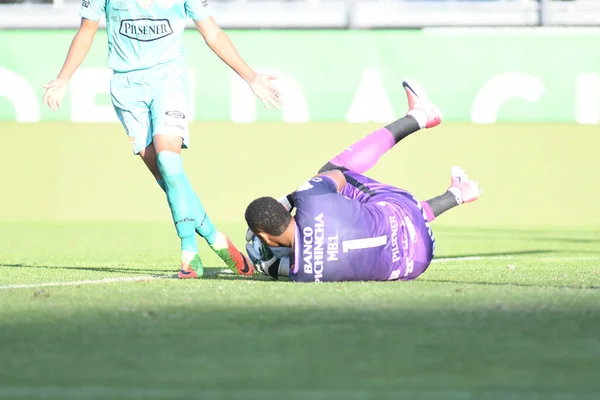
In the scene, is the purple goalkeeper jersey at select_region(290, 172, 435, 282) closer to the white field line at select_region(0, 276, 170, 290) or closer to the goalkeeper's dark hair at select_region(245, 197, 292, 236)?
the goalkeeper's dark hair at select_region(245, 197, 292, 236)

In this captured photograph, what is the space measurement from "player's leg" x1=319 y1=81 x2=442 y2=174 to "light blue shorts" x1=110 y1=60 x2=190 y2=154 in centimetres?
97

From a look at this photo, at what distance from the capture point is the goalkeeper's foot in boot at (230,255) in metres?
6.86

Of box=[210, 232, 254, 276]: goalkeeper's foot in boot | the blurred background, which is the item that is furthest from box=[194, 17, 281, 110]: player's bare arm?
the blurred background

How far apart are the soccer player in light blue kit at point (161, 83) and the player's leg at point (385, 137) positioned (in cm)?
66

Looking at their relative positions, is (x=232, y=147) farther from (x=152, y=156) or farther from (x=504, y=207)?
(x=152, y=156)

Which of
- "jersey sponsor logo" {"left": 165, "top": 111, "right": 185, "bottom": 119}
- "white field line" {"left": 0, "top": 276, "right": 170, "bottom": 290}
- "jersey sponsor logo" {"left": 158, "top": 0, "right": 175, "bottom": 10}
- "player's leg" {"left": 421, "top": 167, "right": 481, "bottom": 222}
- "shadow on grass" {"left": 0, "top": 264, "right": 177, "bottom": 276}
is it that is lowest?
"shadow on grass" {"left": 0, "top": 264, "right": 177, "bottom": 276}

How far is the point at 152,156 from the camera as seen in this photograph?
697cm

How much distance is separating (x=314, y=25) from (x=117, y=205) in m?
3.47

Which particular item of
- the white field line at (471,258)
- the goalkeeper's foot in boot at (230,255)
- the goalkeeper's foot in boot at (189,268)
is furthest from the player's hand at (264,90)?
the white field line at (471,258)

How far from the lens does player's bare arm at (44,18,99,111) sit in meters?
6.91

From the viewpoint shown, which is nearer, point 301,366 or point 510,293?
point 301,366

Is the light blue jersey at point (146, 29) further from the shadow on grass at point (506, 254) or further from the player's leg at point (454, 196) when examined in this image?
the shadow on grass at point (506, 254)

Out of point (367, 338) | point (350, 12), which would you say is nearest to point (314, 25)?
point (350, 12)

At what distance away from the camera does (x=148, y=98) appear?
687cm
